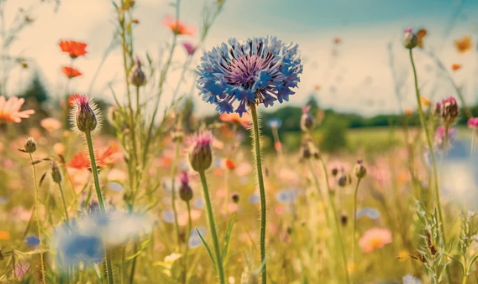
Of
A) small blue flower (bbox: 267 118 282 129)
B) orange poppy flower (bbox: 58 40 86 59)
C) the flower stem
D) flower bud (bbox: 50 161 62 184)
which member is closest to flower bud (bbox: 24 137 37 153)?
flower bud (bbox: 50 161 62 184)

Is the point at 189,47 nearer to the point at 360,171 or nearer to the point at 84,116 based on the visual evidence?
the point at 360,171

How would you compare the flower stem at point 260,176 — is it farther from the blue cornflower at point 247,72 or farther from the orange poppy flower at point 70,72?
the orange poppy flower at point 70,72

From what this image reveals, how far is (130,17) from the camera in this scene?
4.49 ft

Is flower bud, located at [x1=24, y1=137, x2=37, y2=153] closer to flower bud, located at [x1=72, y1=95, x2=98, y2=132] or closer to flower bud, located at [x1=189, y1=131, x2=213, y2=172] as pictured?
flower bud, located at [x1=72, y1=95, x2=98, y2=132]

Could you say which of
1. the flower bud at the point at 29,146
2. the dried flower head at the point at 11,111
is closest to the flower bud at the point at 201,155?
the flower bud at the point at 29,146

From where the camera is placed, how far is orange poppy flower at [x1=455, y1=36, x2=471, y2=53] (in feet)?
8.09

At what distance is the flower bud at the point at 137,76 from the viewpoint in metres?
1.40

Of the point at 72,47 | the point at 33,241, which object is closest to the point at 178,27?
the point at 72,47

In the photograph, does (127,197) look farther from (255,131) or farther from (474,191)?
(474,191)

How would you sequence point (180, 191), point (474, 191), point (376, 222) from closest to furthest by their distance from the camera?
point (474, 191) → point (180, 191) → point (376, 222)

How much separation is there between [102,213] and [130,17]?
0.75m

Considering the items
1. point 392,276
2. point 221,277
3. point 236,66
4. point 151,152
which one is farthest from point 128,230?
point 392,276

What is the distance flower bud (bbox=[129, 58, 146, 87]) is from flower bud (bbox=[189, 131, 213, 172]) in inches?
27.5

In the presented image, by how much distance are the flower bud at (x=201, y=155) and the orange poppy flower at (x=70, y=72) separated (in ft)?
3.06
